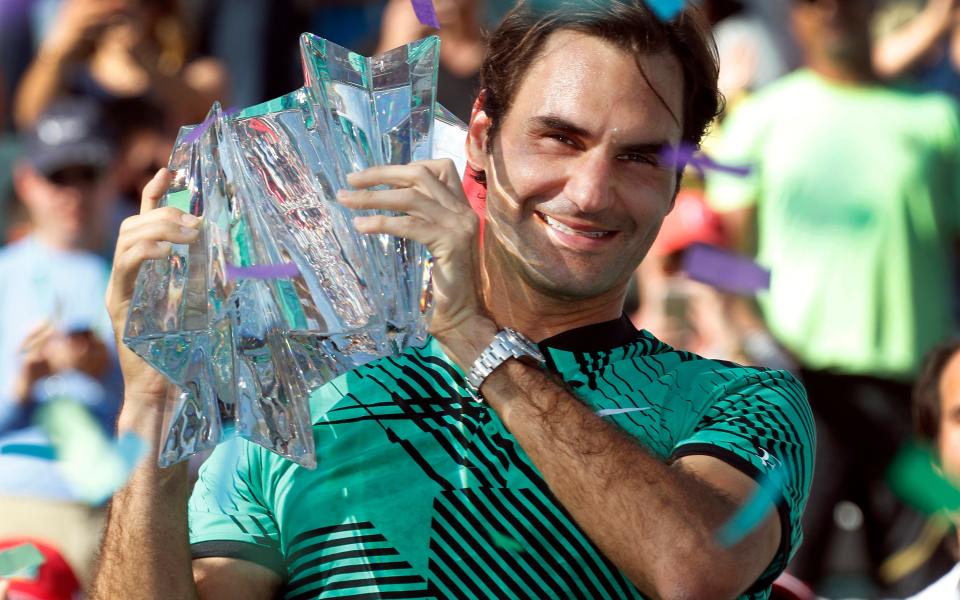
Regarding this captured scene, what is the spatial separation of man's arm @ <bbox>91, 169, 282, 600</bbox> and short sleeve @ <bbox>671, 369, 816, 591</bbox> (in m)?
0.83

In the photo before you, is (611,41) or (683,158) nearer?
(611,41)

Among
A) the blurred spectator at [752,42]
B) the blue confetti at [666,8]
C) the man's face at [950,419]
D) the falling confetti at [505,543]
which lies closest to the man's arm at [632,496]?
the falling confetti at [505,543]

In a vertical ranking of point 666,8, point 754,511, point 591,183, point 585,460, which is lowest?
point 754,511

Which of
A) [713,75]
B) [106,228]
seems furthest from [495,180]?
[106,228]

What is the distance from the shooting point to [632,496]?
2.44 meters

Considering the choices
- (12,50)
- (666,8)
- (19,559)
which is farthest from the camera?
(12,50)

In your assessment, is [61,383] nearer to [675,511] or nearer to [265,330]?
[265,330]

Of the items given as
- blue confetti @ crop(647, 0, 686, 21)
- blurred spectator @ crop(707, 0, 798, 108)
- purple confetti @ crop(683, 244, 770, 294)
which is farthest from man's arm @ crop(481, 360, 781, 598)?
blurred spectator @ crop(707, 0, 798, 108)

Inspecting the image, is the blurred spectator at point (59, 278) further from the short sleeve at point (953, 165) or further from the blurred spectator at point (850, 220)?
the short sleeve at point (953, 165)

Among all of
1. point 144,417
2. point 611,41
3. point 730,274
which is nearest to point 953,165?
point 730,274

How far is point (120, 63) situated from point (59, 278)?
101 cm

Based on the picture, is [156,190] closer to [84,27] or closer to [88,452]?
[88,452]

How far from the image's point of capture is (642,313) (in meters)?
5.43

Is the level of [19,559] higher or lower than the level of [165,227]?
lower
